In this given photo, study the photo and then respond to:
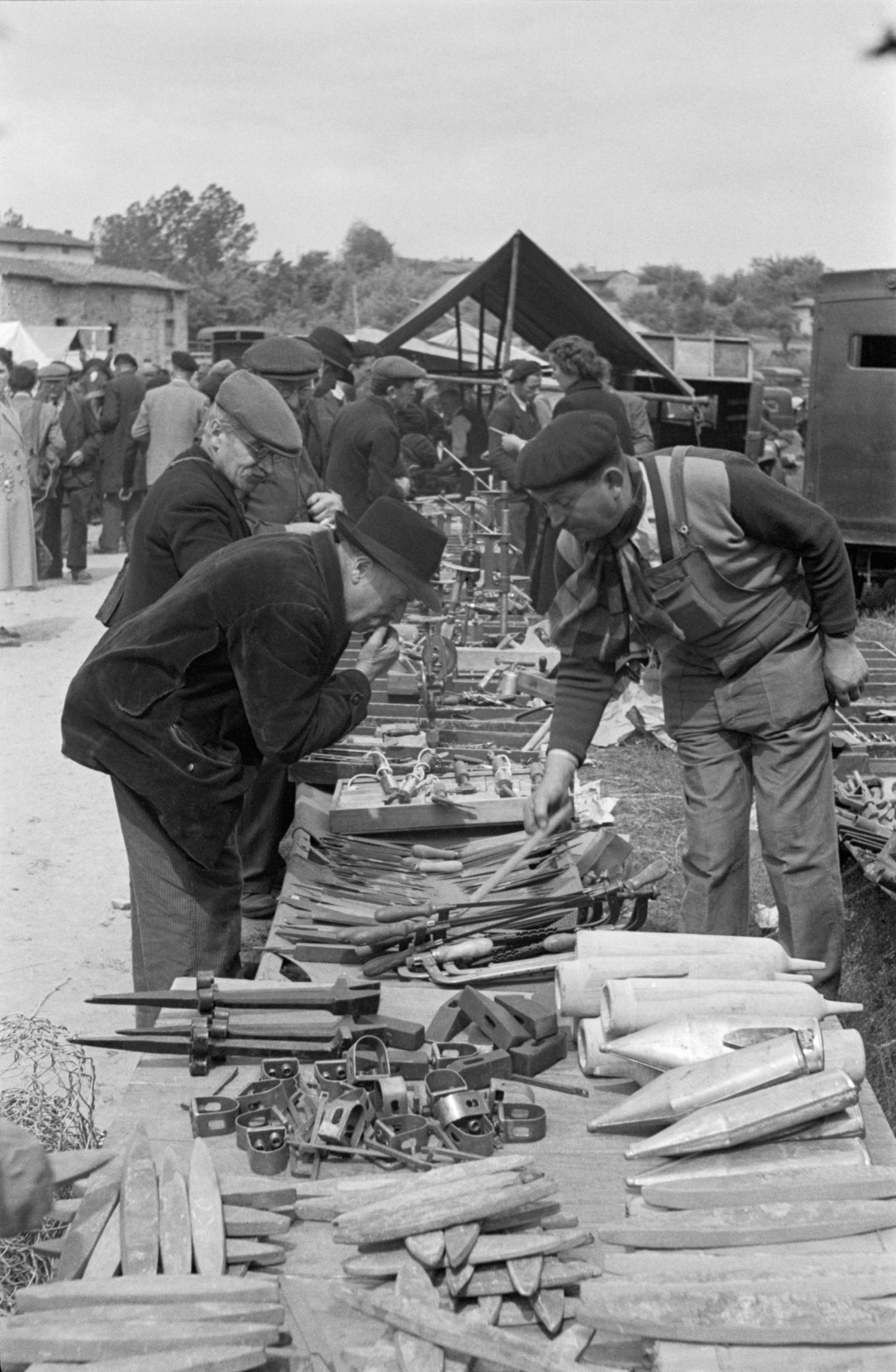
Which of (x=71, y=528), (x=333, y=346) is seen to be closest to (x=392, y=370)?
(x=333, y=346)

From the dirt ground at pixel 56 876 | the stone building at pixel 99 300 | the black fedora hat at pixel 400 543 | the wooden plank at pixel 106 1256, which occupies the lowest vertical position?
the dirt ground at pixel 56 876

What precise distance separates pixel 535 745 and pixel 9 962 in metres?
2.06

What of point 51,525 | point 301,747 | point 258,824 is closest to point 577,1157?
point 301,747

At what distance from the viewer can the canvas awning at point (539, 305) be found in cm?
1391

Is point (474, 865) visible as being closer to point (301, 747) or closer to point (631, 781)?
point (301, 747)

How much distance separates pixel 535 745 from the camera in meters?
5.64

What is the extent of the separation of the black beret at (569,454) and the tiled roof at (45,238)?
5449 cm

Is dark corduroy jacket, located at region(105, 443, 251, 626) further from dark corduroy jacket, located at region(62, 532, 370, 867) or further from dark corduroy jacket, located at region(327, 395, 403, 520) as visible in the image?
dark corduroy jacket, located at region(327, 395, 403, 520)

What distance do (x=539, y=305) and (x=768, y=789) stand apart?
12.1 metres

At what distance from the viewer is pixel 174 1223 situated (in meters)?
1.93

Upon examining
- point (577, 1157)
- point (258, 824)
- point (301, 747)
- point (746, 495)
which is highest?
point (746, 495)

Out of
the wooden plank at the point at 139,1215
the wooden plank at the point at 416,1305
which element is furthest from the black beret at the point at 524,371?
the wooden plank at the point at 416,1305

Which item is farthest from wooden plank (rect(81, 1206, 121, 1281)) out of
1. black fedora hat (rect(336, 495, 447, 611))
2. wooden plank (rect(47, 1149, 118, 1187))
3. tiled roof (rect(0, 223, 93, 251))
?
tiled roof (rect(0, 223, 93, 251))

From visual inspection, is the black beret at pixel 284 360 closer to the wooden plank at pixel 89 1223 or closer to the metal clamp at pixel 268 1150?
the metal clamp at pixel 268 1150
